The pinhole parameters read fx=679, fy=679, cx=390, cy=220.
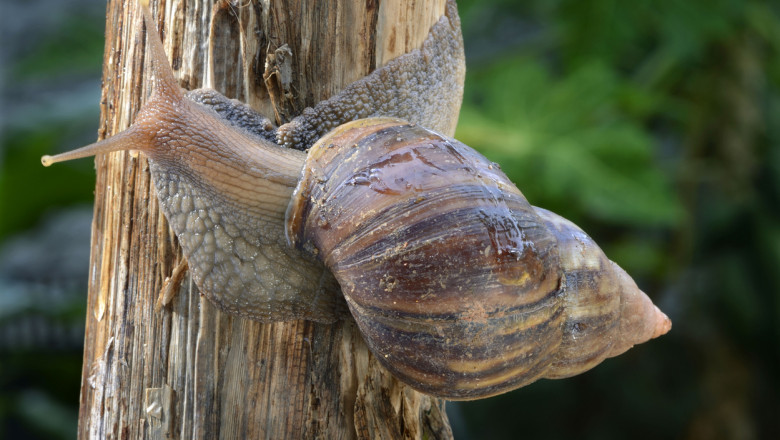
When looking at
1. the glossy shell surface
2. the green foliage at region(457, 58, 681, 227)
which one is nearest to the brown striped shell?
the glossy shell surface

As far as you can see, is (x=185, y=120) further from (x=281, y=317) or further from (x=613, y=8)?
(x=613, y=8)

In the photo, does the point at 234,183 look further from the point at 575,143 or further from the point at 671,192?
the point at 671,192

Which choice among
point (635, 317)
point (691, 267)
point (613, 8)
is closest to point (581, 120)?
point (613, 8)

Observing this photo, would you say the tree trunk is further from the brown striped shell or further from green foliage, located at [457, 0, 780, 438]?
green foliage, located at [457, 0, 780, 438]

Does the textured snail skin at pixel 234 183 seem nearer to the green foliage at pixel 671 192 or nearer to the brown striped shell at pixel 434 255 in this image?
the brown striped shell at pixel 434 255

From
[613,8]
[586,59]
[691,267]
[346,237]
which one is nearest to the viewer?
[346,237]

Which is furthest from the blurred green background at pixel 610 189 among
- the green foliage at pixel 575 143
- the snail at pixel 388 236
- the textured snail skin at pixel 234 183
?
the textured snail skin at pixel 234 183
